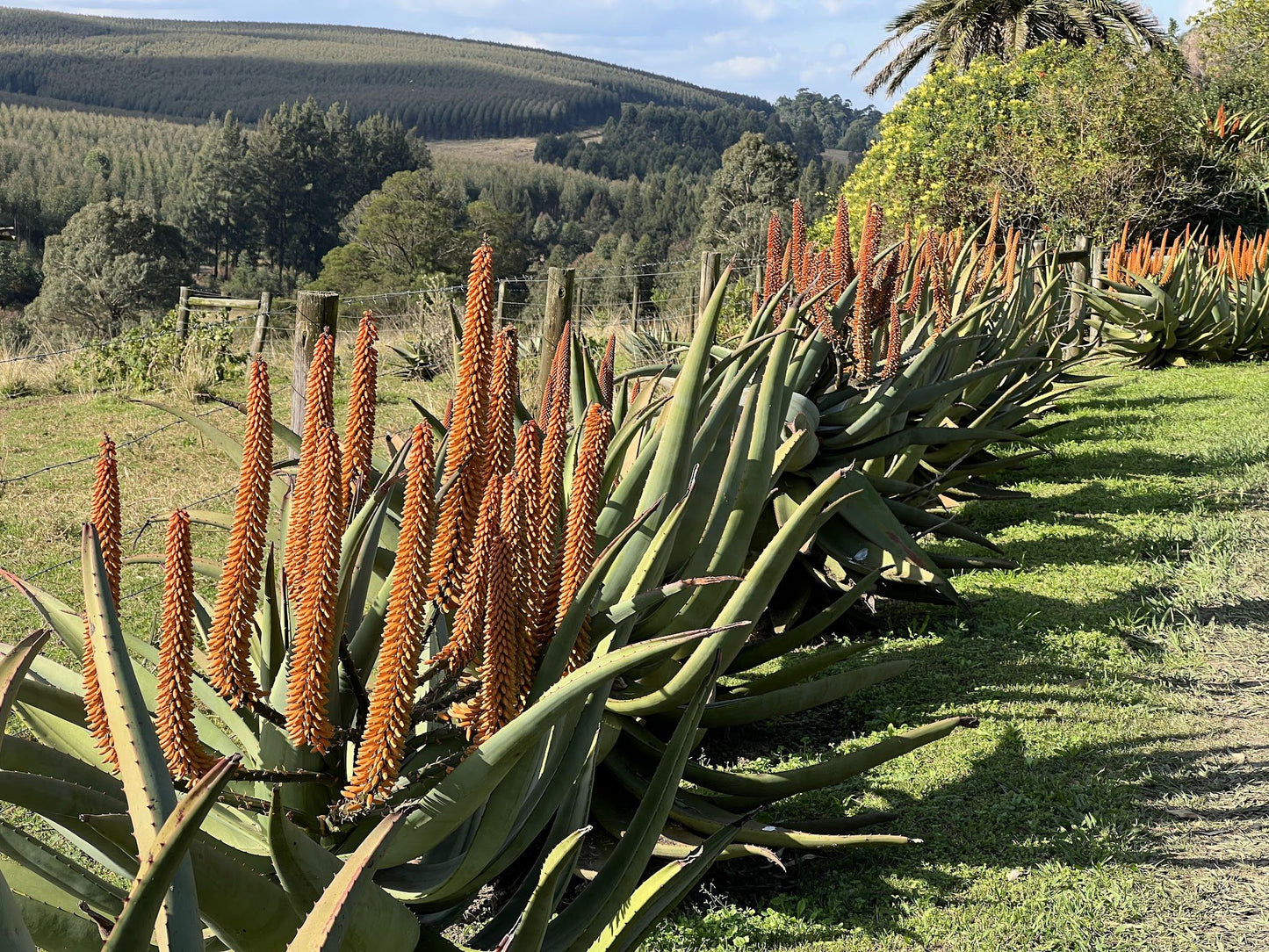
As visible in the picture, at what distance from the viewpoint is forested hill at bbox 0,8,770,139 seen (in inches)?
5389

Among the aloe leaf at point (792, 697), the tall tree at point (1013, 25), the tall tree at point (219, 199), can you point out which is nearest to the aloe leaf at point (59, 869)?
the aloe leaf at point (792, 697)

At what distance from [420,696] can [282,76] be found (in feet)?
544

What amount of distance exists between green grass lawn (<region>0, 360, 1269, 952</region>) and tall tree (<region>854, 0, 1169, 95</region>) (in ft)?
79.3

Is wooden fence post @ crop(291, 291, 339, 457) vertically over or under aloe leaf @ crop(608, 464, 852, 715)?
over

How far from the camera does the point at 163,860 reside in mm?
928

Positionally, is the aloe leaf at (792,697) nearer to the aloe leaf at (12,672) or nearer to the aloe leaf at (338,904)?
the aloe leaf at (338,904)

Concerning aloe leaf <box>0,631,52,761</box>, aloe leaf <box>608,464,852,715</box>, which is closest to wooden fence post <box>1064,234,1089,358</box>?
aloe leaf <box>608,464,852,715</box>

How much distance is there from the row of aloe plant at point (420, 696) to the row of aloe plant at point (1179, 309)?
8.44m

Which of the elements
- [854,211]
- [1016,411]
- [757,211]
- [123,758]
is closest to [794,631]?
[123,758]

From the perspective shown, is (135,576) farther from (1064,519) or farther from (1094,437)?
(1094,437)

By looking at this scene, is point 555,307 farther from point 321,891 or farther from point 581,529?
point 321,891

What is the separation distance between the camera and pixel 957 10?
2912 cm

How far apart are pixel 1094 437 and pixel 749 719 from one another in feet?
19.7

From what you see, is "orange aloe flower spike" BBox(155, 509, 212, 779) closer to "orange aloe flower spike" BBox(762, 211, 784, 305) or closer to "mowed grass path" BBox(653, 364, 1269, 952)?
"mowed grass path" BBox(653, 364, 1269, 952)
